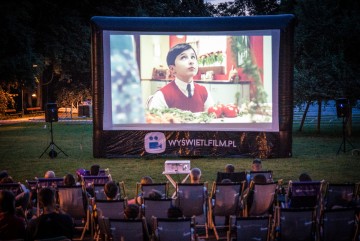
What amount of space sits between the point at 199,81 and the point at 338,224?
11.7m

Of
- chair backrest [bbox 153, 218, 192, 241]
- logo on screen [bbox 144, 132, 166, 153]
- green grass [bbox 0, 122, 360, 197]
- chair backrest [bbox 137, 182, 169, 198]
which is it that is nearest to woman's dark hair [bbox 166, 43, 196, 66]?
logo on screen [bbox 144, 132, 166, 153]

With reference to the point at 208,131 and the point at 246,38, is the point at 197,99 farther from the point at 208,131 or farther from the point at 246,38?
the point at 246,38

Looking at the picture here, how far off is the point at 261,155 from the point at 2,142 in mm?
12258

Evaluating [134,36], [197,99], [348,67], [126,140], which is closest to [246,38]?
[197,99]

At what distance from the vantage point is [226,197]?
8.81m

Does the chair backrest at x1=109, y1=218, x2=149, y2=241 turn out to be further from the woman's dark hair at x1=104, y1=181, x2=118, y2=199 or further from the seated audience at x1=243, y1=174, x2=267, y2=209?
the seated audience at x1=243, y1=174, x2=267, y2=209

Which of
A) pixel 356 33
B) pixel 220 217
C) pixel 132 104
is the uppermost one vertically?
pixel 356 33

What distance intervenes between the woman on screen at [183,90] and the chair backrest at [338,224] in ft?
37.4

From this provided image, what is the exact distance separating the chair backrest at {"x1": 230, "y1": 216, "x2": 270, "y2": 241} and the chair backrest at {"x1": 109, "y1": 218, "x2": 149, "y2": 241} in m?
1.12

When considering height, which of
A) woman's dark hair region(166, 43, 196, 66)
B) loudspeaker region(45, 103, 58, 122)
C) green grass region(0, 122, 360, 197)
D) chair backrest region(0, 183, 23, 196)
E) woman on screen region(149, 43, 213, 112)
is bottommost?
green grass region(0, 122, 360, 197)

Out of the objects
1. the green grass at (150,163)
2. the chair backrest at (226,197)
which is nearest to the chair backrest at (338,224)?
the chair backrest at (226,197)

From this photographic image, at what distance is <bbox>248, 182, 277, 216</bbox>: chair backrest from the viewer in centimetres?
871

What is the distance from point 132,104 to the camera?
18.2 metres

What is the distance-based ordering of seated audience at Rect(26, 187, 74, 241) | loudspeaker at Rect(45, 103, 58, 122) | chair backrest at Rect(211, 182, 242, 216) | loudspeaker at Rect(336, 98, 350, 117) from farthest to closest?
1. loudspeaker at Rect(336, 98, 350, 117)
2. loudspeaker at Rect(45, 103, 58, 122)
3. chair backrest at Rect(211, 182, 242, 216)
4. seated audience at Rect(26, 187, 74, 241)
